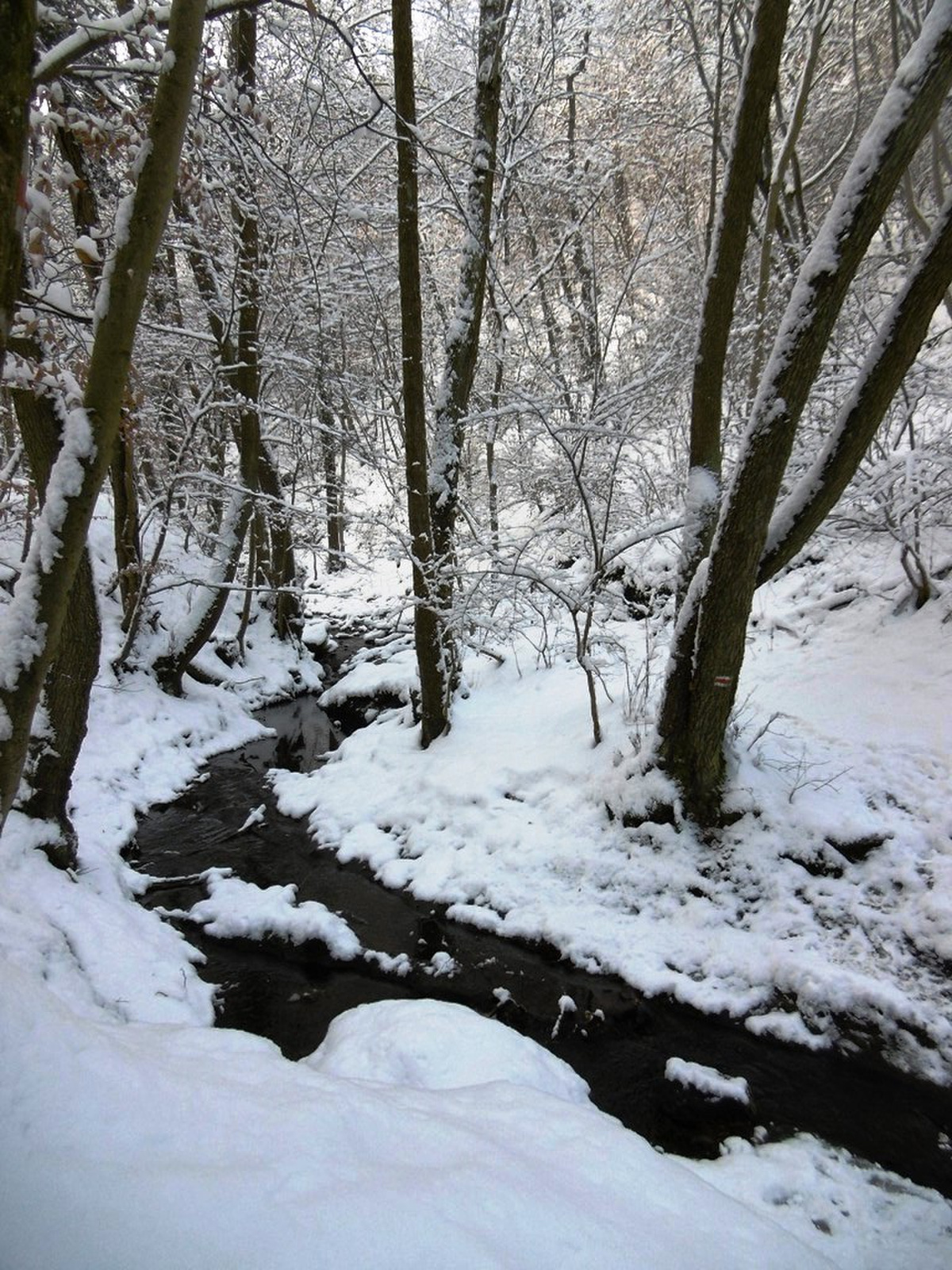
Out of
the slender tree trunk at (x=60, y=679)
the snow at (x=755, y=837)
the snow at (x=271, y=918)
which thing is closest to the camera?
the snow at (x=755, y=837)

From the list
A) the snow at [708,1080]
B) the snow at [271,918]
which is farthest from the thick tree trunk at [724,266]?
the snow at [271,918]

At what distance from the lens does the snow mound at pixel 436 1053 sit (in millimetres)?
2830

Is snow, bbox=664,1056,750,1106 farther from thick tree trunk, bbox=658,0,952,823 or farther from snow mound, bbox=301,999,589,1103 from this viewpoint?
thick tree trunk, bbox=658,0,952,823

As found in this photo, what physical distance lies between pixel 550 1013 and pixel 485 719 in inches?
143

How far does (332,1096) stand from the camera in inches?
71.6

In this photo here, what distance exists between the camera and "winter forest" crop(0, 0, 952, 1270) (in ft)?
5.14

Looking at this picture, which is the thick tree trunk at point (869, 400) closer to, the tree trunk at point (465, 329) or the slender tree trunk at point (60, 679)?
the tree trunk at point (465, 329)

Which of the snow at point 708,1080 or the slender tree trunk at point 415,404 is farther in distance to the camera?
the slender tree trunk at point 415,404

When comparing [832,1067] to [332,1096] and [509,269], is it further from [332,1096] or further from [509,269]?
[509,269]

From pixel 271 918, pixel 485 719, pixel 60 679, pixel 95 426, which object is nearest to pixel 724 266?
pixel 95 426

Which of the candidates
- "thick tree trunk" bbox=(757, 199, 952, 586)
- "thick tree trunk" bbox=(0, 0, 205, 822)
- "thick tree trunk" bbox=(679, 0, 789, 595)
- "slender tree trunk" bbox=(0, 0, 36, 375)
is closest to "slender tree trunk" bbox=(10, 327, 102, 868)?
"thick tree trunk" bbox=(0, 0, 205, 822)

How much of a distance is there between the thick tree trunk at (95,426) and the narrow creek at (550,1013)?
282 cm

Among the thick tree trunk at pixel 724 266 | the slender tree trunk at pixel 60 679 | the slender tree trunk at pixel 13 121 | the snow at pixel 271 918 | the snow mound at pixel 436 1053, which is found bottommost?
the snow at pixel 271 918

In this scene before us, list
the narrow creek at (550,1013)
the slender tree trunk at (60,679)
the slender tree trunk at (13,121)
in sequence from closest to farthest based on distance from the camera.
→ the slender tree trunk at (13,121) < the narrow creek at (550,1013) < the slender tree trunk at (60,679)
